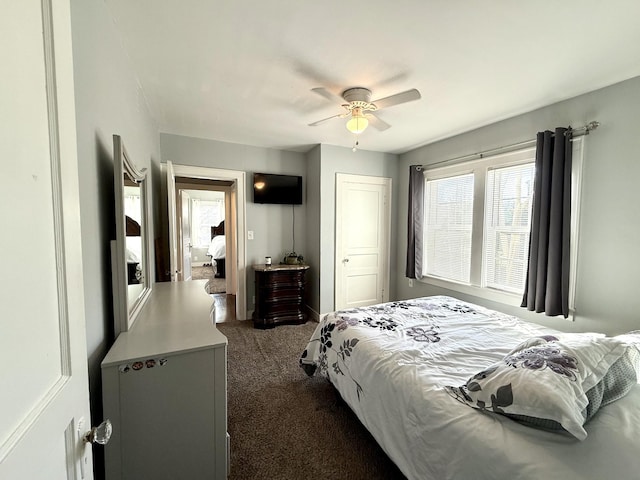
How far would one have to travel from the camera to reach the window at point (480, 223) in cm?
279

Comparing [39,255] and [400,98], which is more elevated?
[400,98]

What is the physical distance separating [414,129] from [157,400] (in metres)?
3.30

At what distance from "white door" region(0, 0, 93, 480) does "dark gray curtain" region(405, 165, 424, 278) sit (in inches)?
144

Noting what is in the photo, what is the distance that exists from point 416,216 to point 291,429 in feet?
9.53

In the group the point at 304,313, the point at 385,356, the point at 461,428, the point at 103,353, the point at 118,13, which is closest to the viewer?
the point at 461,428

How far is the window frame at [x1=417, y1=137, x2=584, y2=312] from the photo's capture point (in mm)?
2357

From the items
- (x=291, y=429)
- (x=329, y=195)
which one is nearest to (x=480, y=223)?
(x=329, y=195)

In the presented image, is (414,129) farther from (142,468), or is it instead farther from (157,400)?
(142,468)

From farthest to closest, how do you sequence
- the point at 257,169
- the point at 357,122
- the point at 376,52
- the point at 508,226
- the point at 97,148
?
the point at 257,169 → the point at 508,226 → the point at 357,122 → the point at 376,52 → the point at 97,148

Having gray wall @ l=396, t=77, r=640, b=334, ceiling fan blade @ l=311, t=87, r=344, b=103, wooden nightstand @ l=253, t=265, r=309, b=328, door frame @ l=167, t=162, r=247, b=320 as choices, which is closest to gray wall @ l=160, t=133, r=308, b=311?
door frame @ l=167, t=162, r=247, b=320

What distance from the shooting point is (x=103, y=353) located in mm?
1296

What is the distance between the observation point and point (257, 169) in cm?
391

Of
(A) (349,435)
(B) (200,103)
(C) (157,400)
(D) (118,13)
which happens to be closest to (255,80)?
(B) (200,103)

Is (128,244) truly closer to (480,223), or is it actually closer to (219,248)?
(480,223)
